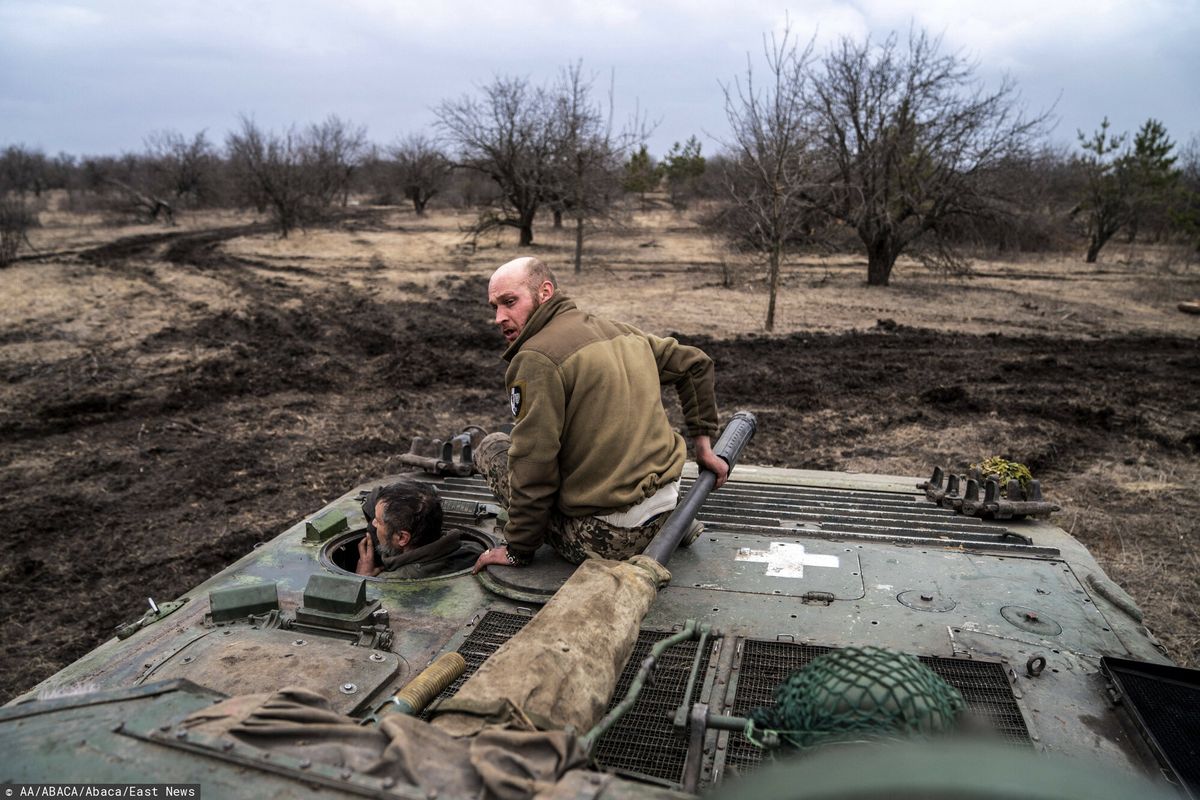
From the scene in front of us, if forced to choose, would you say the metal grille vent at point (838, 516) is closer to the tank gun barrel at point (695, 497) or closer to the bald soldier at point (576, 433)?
the tank gun barrel at point (695, 497)

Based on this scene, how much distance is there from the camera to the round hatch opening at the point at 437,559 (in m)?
3.64

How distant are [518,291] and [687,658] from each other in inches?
63.4

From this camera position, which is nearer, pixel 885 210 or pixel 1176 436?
pixel 1176 436

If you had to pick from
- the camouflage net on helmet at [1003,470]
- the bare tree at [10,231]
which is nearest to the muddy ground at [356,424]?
the camouflage net on helmet at [1003,470]

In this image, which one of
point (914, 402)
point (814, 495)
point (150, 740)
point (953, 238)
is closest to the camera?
point (150, 740)

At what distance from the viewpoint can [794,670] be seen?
8.85ft

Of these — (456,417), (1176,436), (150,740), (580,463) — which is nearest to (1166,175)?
(1176,436)

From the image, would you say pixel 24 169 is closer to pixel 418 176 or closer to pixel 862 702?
pixel 418 176

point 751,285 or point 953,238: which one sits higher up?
point 953,238

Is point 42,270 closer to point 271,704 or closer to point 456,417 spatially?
point 456,417

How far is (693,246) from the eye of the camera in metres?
27.7

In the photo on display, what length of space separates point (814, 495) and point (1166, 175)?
103ft

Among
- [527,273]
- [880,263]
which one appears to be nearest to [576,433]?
[527,273]

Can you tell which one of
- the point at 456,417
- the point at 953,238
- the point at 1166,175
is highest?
the point at 1166,175
